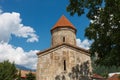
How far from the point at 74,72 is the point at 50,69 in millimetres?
2609

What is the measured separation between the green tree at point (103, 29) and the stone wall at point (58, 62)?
16.0 ft

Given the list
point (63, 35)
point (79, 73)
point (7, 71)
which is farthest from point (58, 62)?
point (7, 71)

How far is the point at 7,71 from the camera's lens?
3578 cm

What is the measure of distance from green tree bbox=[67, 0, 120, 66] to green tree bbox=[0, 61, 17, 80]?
22.6 meters

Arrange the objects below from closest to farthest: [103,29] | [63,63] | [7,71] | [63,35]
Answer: [103,29], [63,63], [63,35], [7,71]

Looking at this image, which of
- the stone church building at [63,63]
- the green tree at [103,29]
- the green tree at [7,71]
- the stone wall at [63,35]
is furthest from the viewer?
the green tree at [7,71]

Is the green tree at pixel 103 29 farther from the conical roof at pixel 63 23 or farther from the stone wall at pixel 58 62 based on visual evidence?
the conical roof at pixel 63 23

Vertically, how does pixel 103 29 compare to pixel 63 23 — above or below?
below

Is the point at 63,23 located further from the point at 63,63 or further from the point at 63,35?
the point at 63,63

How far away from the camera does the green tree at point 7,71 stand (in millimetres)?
35156

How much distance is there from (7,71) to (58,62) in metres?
17.2

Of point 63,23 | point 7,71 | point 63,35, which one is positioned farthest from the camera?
point 7,71

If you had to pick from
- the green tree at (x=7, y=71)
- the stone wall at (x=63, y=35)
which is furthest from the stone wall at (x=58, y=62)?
the green tree at (x=7, y=71)

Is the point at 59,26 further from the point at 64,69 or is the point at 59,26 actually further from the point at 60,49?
the point at 64,69
